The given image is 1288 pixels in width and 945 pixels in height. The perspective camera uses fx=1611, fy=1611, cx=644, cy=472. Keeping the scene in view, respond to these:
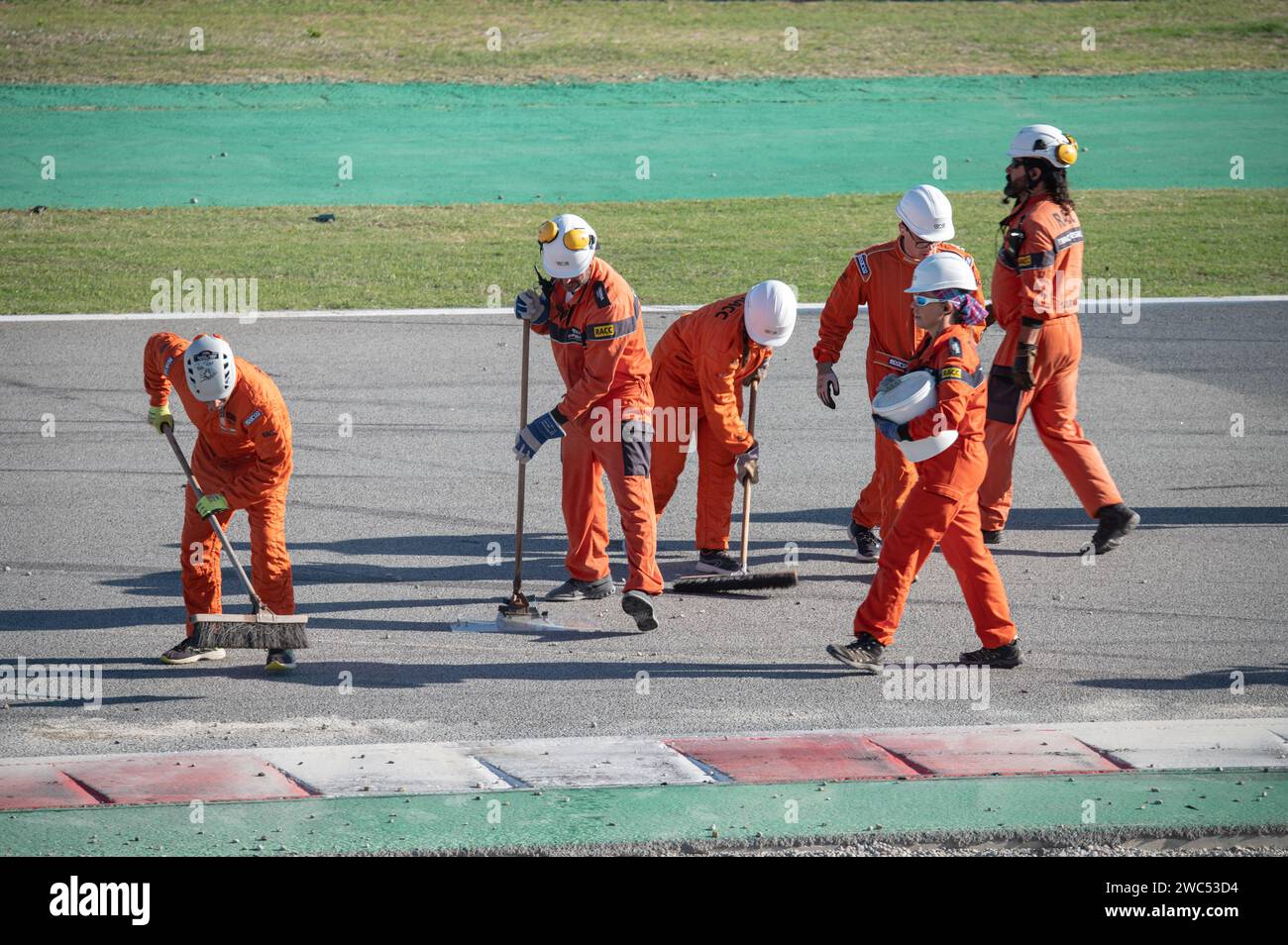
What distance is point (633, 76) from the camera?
2461 cm

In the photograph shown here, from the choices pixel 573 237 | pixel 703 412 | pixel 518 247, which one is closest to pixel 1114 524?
pixel 703 412

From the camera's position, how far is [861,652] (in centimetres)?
725

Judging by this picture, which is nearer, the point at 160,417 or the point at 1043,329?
the point at 160,417

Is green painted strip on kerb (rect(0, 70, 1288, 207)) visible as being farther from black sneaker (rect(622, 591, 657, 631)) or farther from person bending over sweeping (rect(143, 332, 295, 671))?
black sneaker (rect(622, 591, 657, 631))

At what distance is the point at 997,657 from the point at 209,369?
3.74m

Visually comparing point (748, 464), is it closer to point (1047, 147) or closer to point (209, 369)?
point (1047, 147)

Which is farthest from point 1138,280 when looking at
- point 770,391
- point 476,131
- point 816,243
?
point 476,131

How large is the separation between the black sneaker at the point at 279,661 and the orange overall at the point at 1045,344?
392 cm

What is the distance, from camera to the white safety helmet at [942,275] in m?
7.04

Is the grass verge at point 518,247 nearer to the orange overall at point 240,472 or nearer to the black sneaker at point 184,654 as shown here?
the orange overall at point 240,472

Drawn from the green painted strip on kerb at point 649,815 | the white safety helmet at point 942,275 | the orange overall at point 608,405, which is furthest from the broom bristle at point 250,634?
the white safety helmet at point 942,275

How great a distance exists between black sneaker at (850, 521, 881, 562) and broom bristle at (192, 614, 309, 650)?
3.23 metres

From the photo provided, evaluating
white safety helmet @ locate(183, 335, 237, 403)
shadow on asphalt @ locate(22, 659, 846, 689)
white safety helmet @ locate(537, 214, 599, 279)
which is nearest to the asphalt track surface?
shadow on asphalt @ locate(22, 659, 846, 689)

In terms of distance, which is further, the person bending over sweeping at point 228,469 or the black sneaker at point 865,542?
the black sneaker at point 865,542
